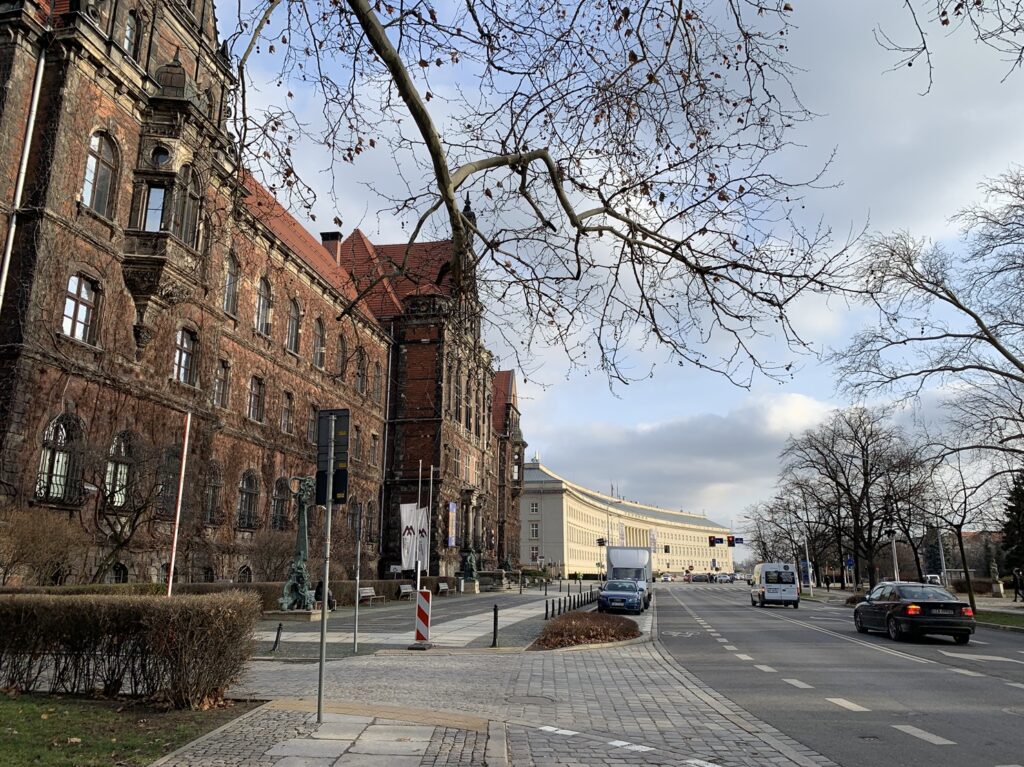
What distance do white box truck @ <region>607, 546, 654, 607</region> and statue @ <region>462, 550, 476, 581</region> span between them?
55.2 ft

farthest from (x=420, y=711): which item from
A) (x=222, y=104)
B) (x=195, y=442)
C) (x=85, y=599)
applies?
(x=195, y=442)

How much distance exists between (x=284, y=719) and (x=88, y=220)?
68.1ft

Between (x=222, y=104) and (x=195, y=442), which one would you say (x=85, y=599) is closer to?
(x=222, y=104)

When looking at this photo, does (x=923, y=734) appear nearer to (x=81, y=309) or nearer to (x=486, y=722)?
(x=486, y=722)

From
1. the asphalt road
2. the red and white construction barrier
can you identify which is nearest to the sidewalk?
the asphalt road

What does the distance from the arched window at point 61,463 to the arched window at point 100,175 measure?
6.80 m

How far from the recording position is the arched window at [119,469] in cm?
2219

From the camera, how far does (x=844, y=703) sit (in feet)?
33.9

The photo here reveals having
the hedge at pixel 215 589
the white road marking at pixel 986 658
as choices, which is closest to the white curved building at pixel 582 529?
the hedge at pixel 215 589

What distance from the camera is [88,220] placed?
76.7 ft

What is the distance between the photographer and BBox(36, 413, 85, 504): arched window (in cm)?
2100

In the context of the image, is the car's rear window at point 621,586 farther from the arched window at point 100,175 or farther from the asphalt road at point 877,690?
the arched window at point 100,175

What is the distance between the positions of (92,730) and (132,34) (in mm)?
25985

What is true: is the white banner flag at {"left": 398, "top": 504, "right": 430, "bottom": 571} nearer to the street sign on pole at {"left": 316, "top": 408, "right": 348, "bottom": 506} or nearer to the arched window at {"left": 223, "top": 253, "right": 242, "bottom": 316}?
the street sign on pole at {"left": 316, "top": 408, "right": 348, "bottom": 506}
